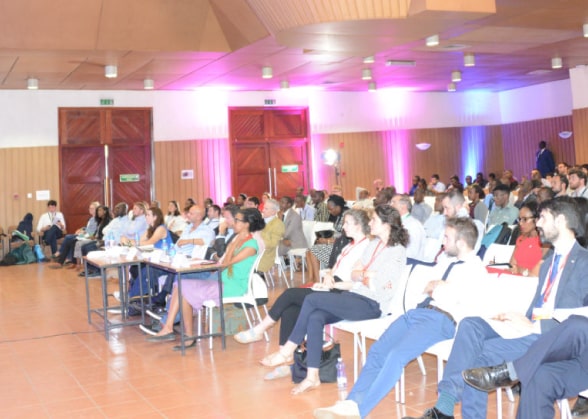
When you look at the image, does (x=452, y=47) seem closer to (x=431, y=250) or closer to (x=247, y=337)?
(x=431, y=250)

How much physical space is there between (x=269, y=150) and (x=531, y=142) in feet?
24.5

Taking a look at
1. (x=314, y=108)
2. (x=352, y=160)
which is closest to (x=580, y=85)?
(x=352, y=160)

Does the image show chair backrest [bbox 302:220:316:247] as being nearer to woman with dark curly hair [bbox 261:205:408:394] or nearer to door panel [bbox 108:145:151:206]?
woman with dark curly hair [bbox 261:205:408:394]

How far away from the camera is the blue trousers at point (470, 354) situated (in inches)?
157

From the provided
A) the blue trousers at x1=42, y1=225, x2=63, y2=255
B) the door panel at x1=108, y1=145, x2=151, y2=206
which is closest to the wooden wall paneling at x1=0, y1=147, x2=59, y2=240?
the blue trousers at x1=42, y1=225, x2=63, y2=255

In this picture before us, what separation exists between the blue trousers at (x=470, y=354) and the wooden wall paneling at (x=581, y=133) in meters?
14.2

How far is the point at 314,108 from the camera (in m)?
18.3

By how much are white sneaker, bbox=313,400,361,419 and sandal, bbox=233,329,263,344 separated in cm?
199

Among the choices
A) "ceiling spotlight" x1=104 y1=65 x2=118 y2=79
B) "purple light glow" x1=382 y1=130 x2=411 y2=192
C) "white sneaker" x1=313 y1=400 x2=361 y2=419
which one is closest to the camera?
"white sneaker" x1=313 y1=400 x2=361 y2=419

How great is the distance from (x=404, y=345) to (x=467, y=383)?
2.12ft

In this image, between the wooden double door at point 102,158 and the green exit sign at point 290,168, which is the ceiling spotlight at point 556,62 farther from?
the wooden double door at point 102,158

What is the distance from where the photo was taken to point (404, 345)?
4.37 metres

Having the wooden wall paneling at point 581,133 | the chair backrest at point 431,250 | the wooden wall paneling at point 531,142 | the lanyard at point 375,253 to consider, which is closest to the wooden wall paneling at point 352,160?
the wooden wall paneling at point 531,142

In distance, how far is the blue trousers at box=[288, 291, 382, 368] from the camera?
5.11 m
